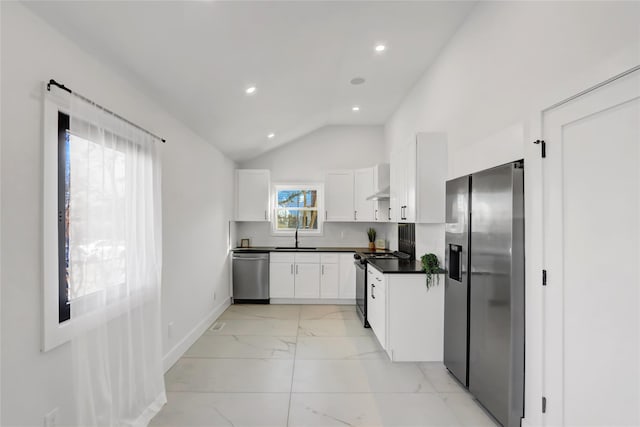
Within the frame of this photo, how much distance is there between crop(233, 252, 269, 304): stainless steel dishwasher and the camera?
541 cm

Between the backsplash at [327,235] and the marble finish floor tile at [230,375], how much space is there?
301 cm

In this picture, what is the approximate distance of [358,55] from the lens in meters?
3.33

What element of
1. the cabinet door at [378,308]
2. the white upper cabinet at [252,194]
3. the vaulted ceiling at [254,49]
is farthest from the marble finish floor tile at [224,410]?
the white upper cabinet at [252,194]

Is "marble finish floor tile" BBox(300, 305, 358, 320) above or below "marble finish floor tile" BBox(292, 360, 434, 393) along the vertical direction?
below

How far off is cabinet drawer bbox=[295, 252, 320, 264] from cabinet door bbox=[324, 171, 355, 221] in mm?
715

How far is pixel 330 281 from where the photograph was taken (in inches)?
214

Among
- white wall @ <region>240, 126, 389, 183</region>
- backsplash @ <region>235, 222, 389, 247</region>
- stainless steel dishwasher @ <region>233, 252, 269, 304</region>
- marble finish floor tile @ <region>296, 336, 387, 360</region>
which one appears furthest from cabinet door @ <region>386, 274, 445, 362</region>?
white wall @ <region>240, 126, 389, 183</region>

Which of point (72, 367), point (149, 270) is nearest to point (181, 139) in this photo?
point (149, 270)

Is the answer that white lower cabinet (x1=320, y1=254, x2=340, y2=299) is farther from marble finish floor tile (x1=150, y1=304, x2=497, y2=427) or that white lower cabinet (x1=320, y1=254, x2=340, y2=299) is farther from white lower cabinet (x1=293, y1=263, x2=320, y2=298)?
marble finish floor tile (x1=150, y1=304, x2=497, y2=427)

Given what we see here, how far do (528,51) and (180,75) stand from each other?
8.12 ft

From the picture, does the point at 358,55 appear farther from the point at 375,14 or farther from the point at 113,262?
the point at 113,262

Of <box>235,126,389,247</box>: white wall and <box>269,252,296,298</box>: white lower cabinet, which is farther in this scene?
<box>235,126,389,247</box>: white wall

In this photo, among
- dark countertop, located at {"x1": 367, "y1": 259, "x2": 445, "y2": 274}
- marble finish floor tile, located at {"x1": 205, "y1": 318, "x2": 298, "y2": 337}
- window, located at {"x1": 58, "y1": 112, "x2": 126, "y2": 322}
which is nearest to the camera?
window, located at {"x1": 58, "y1": 112, "x2": 126, "y2": 322}

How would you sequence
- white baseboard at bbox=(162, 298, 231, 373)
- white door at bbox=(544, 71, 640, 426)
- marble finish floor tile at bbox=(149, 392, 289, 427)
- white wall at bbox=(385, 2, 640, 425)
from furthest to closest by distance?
white baseboard at bbox=(162, 298, 231, 373) → marble finish floor tile at bbox=(149, 392, 289, 427) → white wall at bbox=(385, 2, 640, 425) → white door at bbox=(544, 71, 640, 426)
